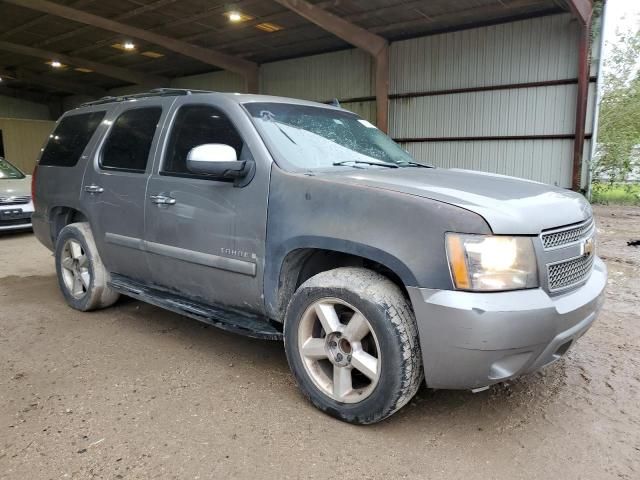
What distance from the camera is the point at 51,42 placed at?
18.2 metres

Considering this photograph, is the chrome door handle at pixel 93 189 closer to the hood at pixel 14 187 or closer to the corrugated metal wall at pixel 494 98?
the hood at pixel 14 187

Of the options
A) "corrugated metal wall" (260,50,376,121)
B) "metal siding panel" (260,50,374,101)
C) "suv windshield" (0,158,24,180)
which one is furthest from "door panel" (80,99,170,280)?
"metal siding panel" (260,50,374,101)

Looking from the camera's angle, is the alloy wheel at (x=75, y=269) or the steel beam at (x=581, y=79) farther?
the steel beam at (x=581, y=79)

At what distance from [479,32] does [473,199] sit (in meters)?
14.4

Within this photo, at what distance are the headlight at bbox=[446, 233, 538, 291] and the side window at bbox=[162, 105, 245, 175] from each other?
1.60 metres

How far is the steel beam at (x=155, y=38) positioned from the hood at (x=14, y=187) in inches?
263

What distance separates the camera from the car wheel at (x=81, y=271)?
4123mm

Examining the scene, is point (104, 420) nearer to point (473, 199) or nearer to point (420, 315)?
point (420, 315)

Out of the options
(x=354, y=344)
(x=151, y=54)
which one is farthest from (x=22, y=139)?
(x=354, y=344)

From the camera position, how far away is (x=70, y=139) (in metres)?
4.52

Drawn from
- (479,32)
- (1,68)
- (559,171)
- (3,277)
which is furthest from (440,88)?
(1,68)

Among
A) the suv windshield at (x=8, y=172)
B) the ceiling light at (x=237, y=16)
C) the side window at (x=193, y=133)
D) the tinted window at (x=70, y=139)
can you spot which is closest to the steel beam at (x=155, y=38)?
the ceiling light at (x=237, y=16)

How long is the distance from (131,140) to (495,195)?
2812 mm

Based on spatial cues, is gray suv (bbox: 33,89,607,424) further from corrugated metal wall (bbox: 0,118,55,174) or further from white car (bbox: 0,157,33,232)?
corrugated metal wall (bbox: 0,118,55,174)
